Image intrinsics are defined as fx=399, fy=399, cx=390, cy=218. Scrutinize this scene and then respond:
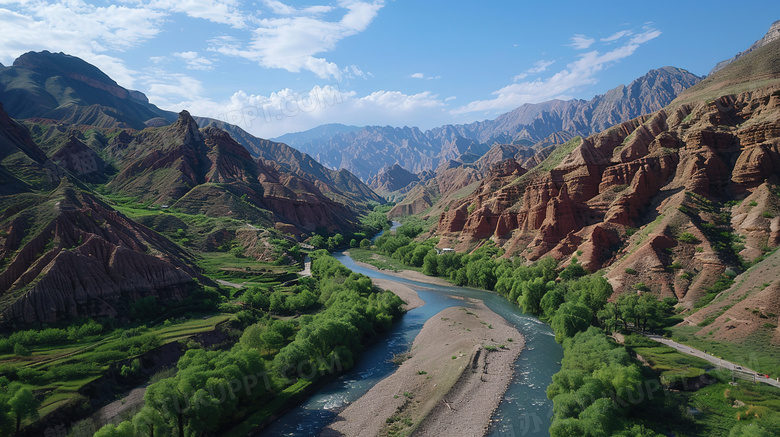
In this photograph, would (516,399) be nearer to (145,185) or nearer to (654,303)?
(654,303)

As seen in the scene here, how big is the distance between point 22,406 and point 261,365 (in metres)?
18.8

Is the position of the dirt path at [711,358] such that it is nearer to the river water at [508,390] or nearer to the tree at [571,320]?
the tree at [571,320]

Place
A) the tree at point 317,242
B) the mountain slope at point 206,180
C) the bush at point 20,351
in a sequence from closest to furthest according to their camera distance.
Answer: the bush at point 20,351 < the mountain slope at point 206,180 < the tree at point 317,242

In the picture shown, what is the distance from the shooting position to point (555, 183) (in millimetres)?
100250

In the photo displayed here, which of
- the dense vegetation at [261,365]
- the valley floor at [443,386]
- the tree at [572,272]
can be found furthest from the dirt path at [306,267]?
the tree at [572,272]

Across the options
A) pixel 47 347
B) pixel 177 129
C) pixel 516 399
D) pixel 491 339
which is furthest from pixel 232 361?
pixel 177 129

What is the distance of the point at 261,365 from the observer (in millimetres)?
42062

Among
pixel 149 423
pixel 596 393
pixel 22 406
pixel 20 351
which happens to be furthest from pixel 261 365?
pixel 596 393

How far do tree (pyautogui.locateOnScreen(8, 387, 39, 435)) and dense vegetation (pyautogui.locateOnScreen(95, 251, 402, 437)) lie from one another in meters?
8.81

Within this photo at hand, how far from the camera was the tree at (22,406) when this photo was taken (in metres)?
31.7

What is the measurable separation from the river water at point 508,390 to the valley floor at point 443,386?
48.5 inches

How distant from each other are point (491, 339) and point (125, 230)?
6685 cm

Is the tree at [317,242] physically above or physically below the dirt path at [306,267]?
above

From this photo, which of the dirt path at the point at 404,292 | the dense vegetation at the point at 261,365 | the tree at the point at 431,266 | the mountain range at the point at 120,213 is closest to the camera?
the dense vegetation at the point at 261,365
